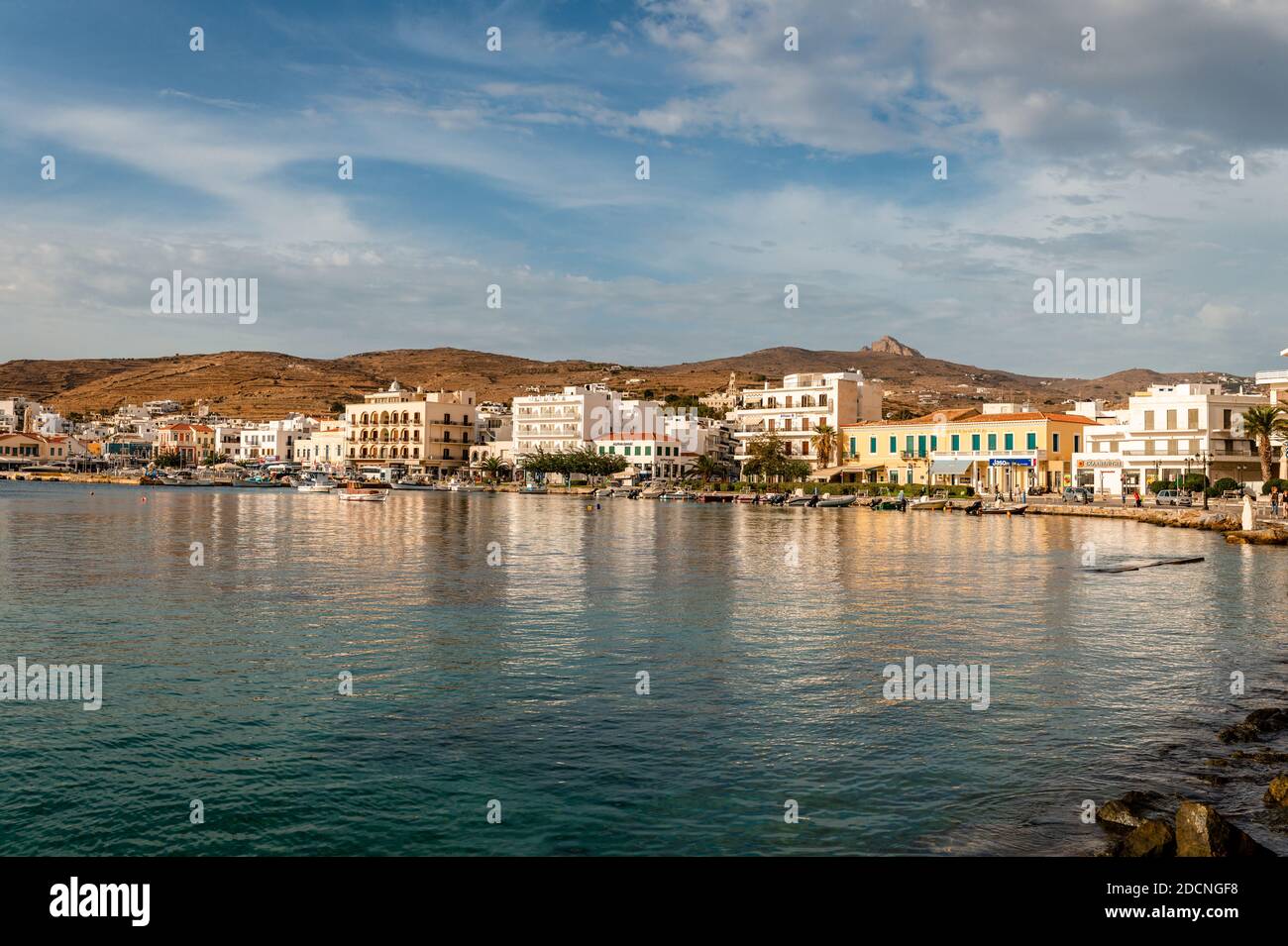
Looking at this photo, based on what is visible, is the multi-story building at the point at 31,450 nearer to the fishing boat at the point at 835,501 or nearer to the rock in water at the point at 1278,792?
the fishing boat at the point at 835,501

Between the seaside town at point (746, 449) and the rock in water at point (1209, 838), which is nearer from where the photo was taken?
→ the rock in water at point (1209, 838)

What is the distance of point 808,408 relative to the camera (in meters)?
102

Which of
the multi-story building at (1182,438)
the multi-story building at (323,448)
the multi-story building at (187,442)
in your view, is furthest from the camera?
the multi-story building at (187,442)

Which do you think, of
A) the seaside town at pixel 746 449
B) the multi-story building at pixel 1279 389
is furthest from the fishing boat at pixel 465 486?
the multi-story building at pixel 1279 389

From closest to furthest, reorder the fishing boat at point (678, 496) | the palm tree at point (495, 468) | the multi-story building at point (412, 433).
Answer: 1. the fishing boat at point (678, 496)
2. the palm tree at point (495, 468)
3. the multi-story building at point (412, 433)

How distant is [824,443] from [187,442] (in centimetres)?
11594

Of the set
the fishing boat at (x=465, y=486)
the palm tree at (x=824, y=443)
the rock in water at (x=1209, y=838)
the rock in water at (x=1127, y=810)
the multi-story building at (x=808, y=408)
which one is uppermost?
the multi-story building at (x=808, y=408)

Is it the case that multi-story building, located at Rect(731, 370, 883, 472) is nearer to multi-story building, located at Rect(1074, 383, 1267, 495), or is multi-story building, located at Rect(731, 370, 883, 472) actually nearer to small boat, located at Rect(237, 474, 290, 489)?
multi-story building, located at Rect(1074, 383, 1267, 495)

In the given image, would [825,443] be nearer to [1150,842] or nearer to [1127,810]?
[1127,810]

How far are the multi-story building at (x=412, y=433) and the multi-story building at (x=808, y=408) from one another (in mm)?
52803

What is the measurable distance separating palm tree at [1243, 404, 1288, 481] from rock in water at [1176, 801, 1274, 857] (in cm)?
6428

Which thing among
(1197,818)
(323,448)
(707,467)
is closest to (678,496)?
(707,467)

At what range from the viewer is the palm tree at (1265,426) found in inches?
2473

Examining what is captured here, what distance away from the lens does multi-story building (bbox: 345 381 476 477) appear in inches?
5546
